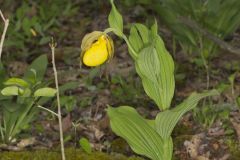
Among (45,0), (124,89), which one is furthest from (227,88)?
(45,0)

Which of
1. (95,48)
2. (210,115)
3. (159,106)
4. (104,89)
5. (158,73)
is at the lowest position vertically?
(210,115)

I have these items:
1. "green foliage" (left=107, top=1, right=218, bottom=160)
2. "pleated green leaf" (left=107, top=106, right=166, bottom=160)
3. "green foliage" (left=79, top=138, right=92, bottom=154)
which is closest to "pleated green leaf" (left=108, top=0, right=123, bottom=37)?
"green foliage" (left=107, top=1, right=218, bottom=160)

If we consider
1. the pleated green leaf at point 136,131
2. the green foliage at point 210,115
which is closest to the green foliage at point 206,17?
the green foliage at point 210,115

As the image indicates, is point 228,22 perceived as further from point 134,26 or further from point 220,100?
point 134,26

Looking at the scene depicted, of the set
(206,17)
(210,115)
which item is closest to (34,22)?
(206,17)

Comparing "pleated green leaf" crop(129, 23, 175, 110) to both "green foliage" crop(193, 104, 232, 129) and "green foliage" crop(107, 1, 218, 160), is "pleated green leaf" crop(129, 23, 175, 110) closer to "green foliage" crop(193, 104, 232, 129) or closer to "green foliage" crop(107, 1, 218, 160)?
"green foliage" crop(107, 1, 218, 160)

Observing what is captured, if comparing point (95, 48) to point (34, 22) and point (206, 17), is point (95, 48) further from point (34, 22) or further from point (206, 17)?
point (34, 22)

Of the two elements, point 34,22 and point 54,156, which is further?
point 34,22

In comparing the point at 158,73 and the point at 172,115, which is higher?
the point at 158,73
